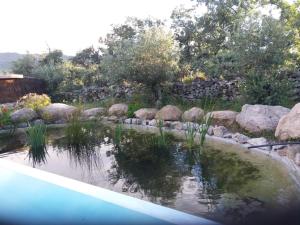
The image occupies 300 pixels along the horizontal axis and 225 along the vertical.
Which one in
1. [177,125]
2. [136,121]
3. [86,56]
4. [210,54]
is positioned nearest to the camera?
[177,125]

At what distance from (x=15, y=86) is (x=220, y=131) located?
10271 millimetres

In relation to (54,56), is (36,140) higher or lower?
lower

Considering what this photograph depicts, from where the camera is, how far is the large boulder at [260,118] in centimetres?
577

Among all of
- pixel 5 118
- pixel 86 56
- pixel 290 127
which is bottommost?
pixel 5 118

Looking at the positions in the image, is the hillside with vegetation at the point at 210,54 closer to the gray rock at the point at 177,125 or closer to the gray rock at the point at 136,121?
the gray rock at the point at 136,121

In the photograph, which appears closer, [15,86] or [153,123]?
[153,123]

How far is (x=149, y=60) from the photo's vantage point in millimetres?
9203

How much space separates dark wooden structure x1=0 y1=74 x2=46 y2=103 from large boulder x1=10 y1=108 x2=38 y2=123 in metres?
4.25

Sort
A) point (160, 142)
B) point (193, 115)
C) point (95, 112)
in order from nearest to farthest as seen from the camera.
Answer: point (160, 142), point (193, 115), point (95, 112)

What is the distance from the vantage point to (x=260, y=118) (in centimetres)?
588

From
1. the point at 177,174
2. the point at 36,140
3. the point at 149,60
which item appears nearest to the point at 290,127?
the point at 177,174

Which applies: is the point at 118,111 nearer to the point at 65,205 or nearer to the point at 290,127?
the point at 290,127

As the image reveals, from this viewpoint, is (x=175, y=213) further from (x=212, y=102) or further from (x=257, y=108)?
(x=212, y=102)

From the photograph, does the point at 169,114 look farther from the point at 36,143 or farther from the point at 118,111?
the point at 36,143
